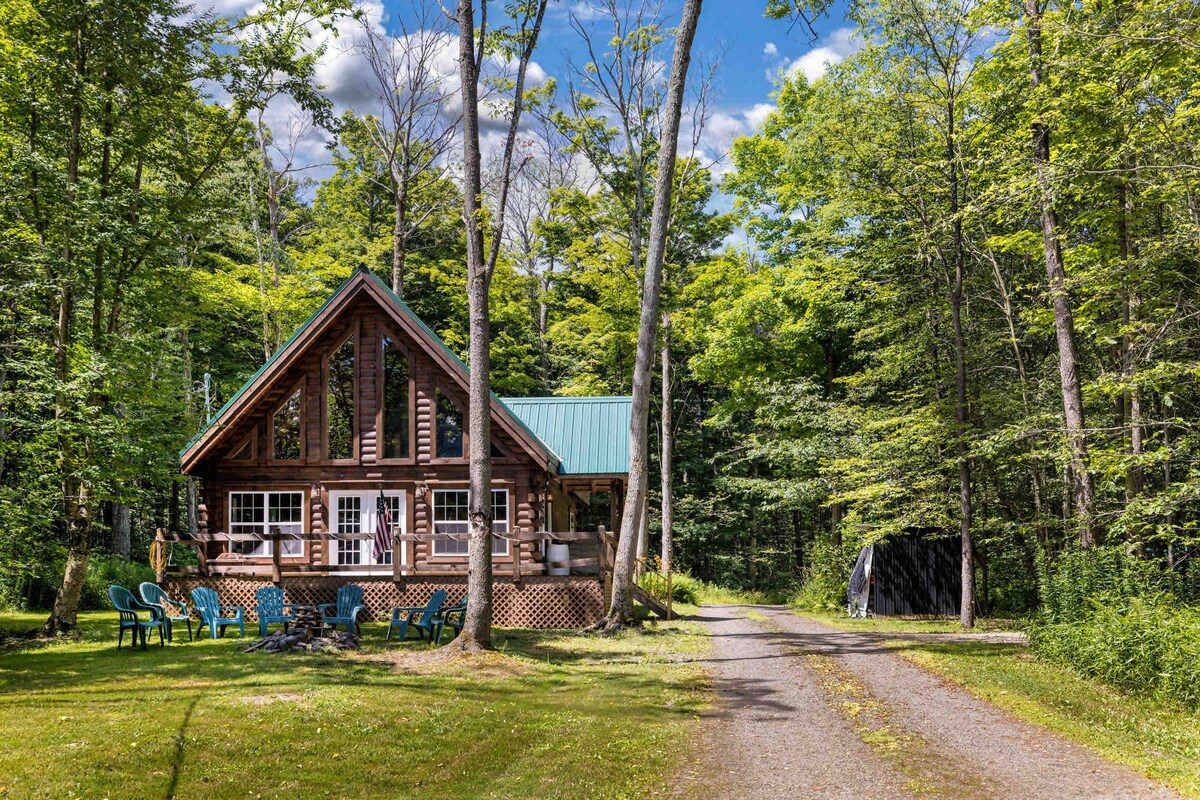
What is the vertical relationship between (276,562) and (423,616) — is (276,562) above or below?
above

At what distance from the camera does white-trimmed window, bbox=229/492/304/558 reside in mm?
19484

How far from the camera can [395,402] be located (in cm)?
1959

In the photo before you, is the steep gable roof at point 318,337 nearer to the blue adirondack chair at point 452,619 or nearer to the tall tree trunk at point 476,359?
the blue adirondack chair at point 452,619

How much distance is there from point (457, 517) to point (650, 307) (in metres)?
6.84

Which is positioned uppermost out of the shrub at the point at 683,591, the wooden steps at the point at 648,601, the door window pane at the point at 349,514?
the door window pane at the point at 349,514

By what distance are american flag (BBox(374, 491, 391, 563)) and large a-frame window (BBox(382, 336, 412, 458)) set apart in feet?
3.62

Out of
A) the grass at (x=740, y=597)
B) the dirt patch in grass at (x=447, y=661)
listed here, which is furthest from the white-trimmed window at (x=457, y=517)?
the grass at (x=740, y=597)

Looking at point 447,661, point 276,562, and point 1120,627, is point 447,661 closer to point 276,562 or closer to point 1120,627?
point 276,562

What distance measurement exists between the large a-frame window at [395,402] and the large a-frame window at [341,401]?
2.57 ft

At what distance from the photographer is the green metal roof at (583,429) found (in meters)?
21.4

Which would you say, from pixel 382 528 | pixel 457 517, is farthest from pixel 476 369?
pixel 457 517

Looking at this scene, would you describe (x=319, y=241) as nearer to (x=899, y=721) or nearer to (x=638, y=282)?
(x=638, y=282)

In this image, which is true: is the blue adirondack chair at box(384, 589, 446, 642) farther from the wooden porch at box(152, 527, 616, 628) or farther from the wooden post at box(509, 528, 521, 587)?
the wooden post at box(509, 528, 521, 587)

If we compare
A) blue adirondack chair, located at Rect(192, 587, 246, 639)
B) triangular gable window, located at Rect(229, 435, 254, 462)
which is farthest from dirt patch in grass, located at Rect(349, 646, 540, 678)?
triangular gable window, located at Rect(229, 435, 254, 462)
